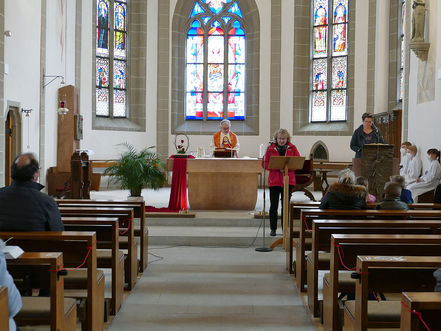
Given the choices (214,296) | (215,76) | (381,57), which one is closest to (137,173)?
(214,296)

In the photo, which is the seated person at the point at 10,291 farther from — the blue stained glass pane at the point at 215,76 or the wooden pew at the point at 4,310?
the blue stained glass pane at the point at 215,76

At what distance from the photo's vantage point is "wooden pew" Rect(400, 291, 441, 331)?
2.22m

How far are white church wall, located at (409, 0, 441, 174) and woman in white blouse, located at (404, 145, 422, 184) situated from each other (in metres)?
0.13

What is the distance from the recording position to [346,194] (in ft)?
18.6

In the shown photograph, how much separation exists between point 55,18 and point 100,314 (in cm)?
1022

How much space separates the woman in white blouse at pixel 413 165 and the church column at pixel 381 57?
4.35 m

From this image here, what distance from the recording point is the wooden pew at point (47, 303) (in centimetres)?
314

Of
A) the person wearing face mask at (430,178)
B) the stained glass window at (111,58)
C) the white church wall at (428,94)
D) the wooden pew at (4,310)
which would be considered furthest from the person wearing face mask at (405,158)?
the wooden pew at (4,310)

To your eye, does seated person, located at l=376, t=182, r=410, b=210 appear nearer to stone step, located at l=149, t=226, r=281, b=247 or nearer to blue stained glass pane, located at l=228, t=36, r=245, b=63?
stone step, located at l=149, t=226, r=281, b=247

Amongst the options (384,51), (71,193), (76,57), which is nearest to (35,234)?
(71,193)

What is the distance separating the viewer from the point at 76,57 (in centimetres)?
1520

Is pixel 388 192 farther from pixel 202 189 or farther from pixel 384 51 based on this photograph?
pixel 384 51

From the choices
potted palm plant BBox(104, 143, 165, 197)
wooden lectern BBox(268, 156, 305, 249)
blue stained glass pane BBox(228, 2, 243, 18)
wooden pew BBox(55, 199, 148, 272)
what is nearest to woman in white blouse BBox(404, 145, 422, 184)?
wooden lectern BBox(268, 156, 305, 249)

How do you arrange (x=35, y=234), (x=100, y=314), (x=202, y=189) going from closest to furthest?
(x=35, y=234) → (x=100, y=314) → (x=202, y=189)
